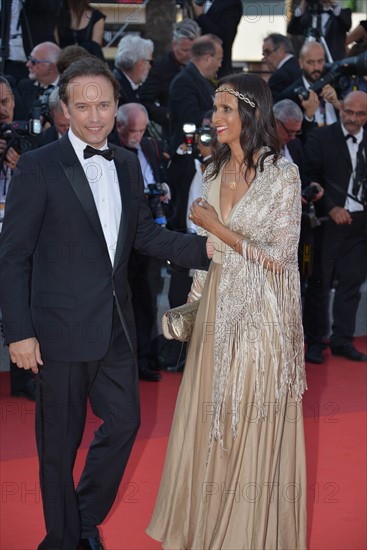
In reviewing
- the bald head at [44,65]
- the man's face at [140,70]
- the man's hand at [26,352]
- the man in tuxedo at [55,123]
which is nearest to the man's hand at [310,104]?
the man's face at [140,70]

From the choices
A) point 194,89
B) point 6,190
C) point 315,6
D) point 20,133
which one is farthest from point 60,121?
point 315,6

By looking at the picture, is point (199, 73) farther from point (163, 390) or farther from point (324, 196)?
point (163, 390)

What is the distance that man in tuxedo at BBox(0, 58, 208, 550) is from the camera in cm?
291

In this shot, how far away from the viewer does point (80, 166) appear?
3012 mm

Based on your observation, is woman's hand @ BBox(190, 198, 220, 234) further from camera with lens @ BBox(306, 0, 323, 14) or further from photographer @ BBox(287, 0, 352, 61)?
camera with lens @ BBox(306, 0, 323, 14)

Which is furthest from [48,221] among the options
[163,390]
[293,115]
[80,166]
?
[293,115]

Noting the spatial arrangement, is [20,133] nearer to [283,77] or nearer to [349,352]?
[283,77]

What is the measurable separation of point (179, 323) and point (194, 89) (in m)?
3.29

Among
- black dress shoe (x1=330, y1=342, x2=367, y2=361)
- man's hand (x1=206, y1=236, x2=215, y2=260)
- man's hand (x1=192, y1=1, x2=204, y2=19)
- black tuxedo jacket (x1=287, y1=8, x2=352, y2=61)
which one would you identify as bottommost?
black dress shoe (x1=330, y1=342, x2=367, y2=361)

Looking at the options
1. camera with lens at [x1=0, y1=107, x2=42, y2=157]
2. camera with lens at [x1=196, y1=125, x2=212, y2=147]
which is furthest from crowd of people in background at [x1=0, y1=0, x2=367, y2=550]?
camera with lens at [x1=196, y1=125, x2=212, y2=147]

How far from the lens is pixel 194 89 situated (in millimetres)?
6176

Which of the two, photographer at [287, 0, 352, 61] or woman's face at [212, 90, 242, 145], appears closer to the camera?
woman's face at [212, 90, 242, 145]

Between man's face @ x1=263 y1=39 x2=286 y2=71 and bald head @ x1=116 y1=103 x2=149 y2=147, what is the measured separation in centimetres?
201

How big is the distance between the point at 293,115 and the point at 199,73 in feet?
2.54
